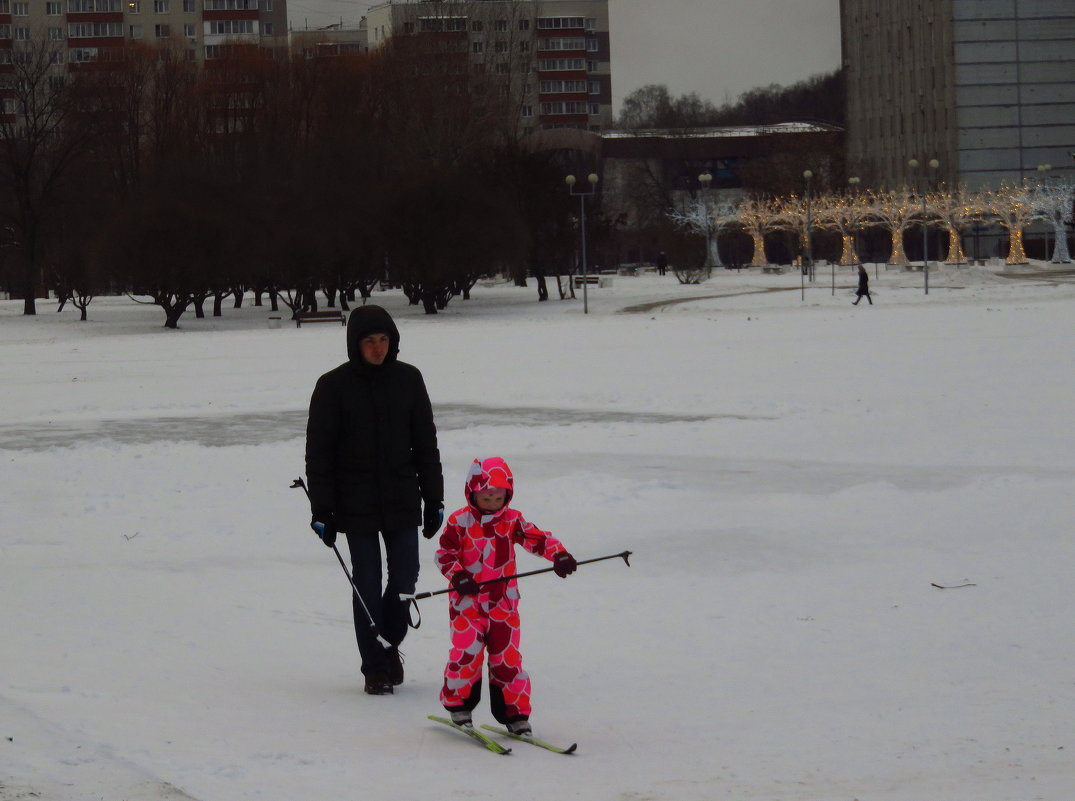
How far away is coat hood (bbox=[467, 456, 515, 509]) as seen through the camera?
230 inches

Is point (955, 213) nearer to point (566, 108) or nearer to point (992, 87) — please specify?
point (992, 87)

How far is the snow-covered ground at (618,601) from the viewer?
5500 millimetres

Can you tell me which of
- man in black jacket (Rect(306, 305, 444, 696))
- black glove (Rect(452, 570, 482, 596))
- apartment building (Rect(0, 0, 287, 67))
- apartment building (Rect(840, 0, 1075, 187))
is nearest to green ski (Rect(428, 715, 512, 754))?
black glove (Rect(452, 570, 482, 596))

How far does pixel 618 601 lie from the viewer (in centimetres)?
887

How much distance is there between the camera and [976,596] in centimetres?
868

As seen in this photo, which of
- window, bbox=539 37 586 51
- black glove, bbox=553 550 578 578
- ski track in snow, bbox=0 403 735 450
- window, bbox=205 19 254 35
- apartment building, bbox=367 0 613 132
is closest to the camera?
black glove, bbox=553 550 578 578

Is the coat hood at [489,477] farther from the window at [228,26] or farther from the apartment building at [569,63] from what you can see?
the window at [228,26]

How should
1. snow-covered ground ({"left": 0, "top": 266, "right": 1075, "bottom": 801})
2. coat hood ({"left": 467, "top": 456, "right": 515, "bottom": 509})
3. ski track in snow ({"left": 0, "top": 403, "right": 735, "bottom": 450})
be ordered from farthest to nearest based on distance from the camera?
ski track in snow ({"left": 0, "top": 403, "right": 735, "bottom": 450}) → coat hood ({"left": 467, "top": 456, "right": 515, "bottom": 509}) → snow-covered ground ({"left": 0, "top": 266, "right": 1075, "bottom": 801})

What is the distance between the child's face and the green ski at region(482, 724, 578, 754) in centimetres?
87

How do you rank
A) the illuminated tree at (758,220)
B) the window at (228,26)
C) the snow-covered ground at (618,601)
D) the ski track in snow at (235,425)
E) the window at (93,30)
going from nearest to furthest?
the snow-covered ground at (618,601), the ski track in snow at (235,425), the illuminated tree at (758,220), the window at (93,30), the window at (228,26)

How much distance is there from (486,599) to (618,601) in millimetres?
2922

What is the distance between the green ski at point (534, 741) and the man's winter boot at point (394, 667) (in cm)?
69

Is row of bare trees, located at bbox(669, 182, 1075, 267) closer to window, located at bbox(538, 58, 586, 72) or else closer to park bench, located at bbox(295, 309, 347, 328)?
park bench, located at bbox(295, 309, 347, 328)

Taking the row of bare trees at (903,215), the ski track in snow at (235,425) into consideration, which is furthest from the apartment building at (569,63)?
the ski track in snow at (235,425)
